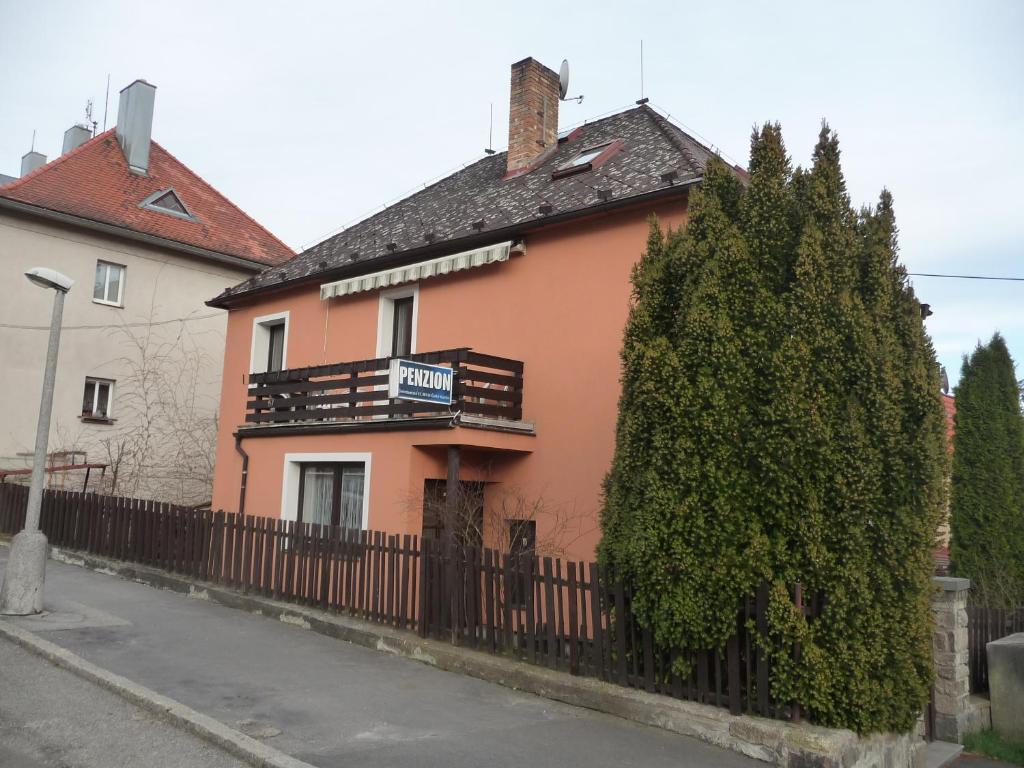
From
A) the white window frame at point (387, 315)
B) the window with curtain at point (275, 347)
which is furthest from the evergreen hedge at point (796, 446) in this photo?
the window with curtain at point (275, 347)

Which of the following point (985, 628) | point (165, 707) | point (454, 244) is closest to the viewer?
point (165, 707)

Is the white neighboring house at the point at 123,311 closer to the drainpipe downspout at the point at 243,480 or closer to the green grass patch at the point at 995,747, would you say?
the drainpipe downspout at the point at 243,480

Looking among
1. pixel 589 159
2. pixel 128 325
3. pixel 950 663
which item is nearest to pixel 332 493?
pixel 589 159

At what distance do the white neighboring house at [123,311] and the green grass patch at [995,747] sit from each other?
17.9 meters

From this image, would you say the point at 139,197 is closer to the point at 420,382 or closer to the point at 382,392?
the point at 382,392

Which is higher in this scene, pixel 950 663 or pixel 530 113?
pixel 530 113

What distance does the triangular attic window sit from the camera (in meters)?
23.0

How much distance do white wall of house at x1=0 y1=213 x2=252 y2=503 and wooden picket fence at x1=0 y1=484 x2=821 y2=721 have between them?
7.68 meters

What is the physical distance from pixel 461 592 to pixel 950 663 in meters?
5.07

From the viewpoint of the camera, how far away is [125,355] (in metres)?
21.5

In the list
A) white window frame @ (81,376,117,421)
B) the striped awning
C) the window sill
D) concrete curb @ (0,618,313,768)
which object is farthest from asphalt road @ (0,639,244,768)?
white window frame @ (81,376,117,421)

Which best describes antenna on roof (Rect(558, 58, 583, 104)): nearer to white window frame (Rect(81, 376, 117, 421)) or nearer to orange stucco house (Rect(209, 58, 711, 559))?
orange stucco house (Rect(209, 58, 711, 559))

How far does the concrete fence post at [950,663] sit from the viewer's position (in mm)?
8570

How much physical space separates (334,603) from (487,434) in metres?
2.83
